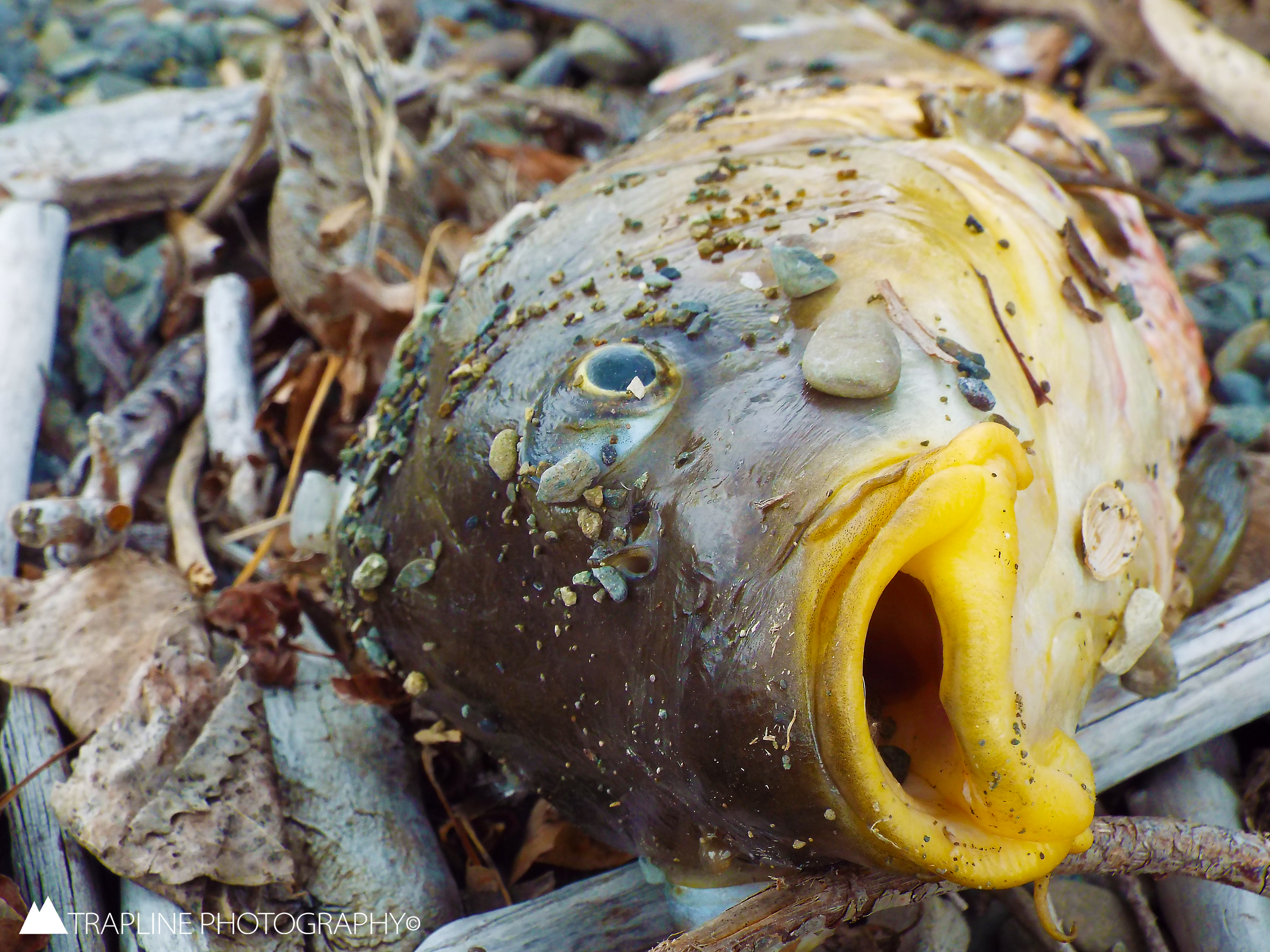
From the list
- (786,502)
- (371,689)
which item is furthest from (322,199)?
(786,502)

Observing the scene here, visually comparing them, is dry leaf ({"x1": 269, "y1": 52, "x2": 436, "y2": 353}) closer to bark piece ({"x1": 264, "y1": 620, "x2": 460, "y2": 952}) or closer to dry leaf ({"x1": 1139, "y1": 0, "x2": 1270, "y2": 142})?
bark piece ({"x1": 264, "y1": 620, "x2": 460, "y2": 952})

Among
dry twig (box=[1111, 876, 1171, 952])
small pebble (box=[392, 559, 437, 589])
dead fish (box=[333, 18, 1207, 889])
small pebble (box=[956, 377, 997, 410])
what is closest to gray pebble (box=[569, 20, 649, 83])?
dead fish (box=[333, 18, 1207, 889])

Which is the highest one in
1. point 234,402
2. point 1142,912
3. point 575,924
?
point 1142,912

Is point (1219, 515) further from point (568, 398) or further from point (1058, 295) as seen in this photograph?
point (568, 398)

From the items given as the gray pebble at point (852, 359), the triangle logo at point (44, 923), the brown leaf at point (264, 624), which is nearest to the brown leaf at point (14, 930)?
the triangle logo at point (44, 923)

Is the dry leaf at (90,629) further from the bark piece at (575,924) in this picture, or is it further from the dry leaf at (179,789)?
the bark piece at (575,924)

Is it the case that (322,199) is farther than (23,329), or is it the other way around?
(322,199)

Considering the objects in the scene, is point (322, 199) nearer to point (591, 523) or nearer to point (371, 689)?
point (371, 689)
